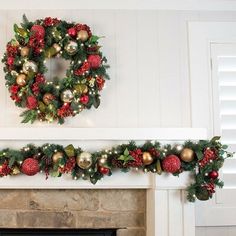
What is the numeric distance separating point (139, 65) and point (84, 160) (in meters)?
0.79

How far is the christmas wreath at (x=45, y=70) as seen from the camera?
6.20 ft

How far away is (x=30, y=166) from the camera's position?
5.51ft

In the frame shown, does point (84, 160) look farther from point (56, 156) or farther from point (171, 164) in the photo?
point (171, 164)

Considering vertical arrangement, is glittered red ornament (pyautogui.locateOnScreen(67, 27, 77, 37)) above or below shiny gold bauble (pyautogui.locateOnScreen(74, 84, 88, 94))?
above

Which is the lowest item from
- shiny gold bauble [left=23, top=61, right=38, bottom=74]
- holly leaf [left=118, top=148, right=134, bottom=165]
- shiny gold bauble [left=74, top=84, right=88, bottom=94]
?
holly leaf [left=118, top=148, right=134, bottom=165]

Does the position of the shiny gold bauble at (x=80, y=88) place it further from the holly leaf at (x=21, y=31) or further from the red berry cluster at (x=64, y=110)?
the holly leaf at (x=21, y=31)

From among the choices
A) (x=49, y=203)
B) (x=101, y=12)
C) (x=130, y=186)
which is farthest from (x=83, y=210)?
(x=101, y=12)

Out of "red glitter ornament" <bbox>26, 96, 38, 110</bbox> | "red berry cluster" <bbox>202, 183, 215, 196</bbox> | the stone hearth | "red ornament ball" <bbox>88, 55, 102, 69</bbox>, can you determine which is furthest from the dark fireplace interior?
"red ornament ball" <bbox>88, 55, 102, 69</bbox>

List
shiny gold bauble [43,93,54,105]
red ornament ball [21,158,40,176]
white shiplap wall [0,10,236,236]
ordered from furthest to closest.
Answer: white shiplap wall [0,10,236,236]
shiny gold bauble [43,93,54,105]
red ornament ball [21,158,40,176]

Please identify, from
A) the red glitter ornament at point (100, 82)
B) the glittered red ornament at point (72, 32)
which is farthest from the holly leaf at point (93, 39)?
the red glitter ornament at point (100, 82)

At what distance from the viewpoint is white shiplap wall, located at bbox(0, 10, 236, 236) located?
2.04 m

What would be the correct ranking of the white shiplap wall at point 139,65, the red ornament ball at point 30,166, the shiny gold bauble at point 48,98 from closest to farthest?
the red ornament ball at point 30,166 → the shiny gold bauble at point 48,98 → the white shiplap wall at point 139,65

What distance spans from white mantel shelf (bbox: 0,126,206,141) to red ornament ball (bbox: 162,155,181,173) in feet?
0.43

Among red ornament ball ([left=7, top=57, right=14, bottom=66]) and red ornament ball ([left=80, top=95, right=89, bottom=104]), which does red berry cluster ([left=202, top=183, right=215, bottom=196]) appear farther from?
red ornament ball ([left=7, top=57, right=14, bottom=66])
